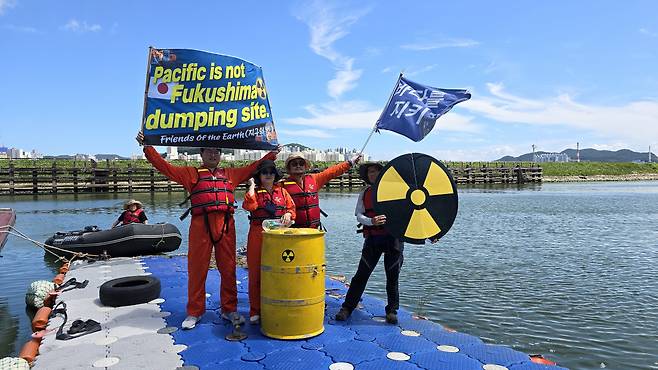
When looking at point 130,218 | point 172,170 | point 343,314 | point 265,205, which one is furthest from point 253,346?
point 130,218

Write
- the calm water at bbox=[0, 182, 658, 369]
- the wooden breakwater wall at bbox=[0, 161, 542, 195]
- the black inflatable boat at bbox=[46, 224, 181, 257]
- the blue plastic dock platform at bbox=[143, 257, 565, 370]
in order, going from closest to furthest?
the blue plastic dock platform at bbox=[143, 257, 565, 370], the calm water at bbox=[0, 182, 658, 369], the black inflatable boat at bbox=[46, 224, 181, 257], the wooden breakwater wall at bbox=[0, 161, 542, 195]

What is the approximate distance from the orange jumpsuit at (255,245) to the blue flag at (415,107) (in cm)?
167

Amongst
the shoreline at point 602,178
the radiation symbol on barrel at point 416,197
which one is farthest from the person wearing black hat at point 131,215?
the shoreline at point 602,178

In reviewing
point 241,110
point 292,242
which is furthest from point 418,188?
point 241,110

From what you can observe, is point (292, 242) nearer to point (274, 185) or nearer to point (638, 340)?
point (274, 185)

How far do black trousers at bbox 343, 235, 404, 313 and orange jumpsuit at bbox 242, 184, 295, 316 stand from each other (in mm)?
1015

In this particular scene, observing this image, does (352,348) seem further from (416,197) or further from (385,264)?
(416,197)

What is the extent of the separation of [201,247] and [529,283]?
7.35 m

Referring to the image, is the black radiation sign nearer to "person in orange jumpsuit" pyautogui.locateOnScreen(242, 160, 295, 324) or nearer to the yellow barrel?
the yellow barrel

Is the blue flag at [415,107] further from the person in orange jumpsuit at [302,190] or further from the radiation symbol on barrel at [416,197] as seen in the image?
the person in orange jumpsuit at [302,190]

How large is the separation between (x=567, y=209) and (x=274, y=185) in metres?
25.8

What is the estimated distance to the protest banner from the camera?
505cm

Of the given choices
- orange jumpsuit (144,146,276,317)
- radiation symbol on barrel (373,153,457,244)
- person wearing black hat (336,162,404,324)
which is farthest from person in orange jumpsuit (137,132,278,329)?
radiation symbol on barrel (373,153,457,244)

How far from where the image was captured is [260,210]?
5.14m
